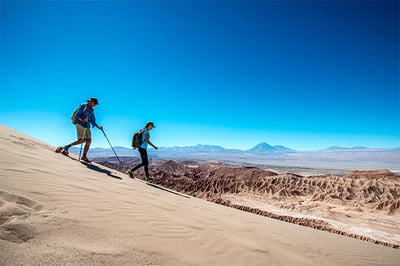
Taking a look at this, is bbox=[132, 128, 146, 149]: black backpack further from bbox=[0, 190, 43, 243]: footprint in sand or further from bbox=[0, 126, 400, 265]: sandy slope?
bbox=[0, 190, 43, 243]: footprint in sand

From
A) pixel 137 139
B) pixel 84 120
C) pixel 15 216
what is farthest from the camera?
pixel 137 139

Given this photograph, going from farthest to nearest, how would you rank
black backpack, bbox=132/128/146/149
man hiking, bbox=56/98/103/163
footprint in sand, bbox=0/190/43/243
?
black backpack, bbox=132/128/146/149 → man hiking, bbox=56/98/103/163 → footprint in sand, bbox=0/190/43/243

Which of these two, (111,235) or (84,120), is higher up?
(84,120)

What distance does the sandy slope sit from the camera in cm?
169

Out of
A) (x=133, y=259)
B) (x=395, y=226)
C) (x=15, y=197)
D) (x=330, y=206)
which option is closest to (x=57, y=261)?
(x=133, y=259)

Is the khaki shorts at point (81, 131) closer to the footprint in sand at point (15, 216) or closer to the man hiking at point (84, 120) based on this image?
the man hiking at point (84, 120)

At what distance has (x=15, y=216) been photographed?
1.88m

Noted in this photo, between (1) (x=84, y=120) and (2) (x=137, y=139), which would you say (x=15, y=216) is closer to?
(1) (x=84, y=120)

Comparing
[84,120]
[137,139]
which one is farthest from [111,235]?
[137,139]

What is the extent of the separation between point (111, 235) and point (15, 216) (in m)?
0.82

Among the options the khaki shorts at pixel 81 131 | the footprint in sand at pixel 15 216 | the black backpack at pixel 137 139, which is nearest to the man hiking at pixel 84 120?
the khaki shorts at pixel 81 131

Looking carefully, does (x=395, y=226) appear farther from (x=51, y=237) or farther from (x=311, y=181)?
(x=51, y=237)

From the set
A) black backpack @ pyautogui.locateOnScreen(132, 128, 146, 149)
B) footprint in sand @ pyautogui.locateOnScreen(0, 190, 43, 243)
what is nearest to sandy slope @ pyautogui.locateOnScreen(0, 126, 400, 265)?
footprint in sand @ pyautogui.locateOnScreen(0, 190, 43, 243)

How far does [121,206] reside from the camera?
299 centimetres
